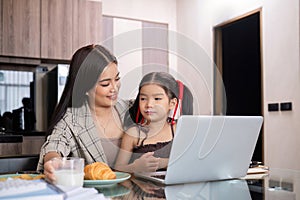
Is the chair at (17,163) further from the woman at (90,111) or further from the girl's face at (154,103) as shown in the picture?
the girl's face at (154,103)

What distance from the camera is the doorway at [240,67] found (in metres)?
3.64

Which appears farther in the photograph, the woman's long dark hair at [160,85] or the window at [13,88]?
the window at [13,88]

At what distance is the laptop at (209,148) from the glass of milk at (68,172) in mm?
263

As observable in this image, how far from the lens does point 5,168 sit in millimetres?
1446

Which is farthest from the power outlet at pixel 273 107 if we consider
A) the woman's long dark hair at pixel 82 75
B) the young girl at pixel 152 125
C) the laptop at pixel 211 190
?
the laptop at pixel 211 190

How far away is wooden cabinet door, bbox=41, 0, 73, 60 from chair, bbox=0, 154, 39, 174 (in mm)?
2045

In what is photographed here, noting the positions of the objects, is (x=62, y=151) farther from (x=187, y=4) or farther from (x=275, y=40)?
(x=187, y=4)

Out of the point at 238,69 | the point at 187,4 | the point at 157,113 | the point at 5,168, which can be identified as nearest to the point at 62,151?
the point at 5,168

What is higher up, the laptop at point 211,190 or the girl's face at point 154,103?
the girl's face at point 154,103

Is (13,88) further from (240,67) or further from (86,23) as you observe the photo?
(240,67)

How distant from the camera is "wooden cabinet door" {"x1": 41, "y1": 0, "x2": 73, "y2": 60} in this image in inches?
134

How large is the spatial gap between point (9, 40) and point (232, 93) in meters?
2.42

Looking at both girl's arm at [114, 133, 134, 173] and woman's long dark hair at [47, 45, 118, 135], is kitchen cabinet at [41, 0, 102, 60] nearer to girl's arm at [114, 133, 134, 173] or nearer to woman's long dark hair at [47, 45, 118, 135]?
woman's long dark hair at [47, 45, 118, 135]

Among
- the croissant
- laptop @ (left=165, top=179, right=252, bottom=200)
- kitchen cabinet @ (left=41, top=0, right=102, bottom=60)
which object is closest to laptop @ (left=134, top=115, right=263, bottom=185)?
laptop @ (left=165, top=179, right=252, bottom=200)
